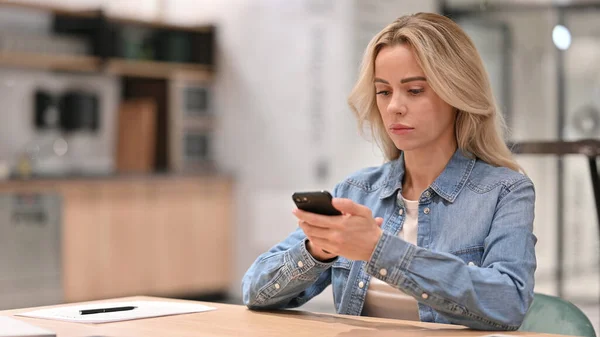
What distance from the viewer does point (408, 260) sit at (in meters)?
1.85

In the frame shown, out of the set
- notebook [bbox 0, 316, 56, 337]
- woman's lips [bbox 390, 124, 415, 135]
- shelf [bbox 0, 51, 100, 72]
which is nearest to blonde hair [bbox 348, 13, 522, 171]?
woman's lips [bbox 390, 124, 415, 135]

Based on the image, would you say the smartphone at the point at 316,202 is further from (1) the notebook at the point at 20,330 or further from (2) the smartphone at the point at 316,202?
(1) the notebook at the point at 20,330

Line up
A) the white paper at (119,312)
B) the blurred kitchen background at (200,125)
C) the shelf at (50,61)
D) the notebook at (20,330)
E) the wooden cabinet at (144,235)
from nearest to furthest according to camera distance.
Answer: the notebook at (20,330)
the white paper at (119,312)
the blurred kitchen background at (200,125)
the wooden cabinet at (144,235)
the shelf at (50,61)

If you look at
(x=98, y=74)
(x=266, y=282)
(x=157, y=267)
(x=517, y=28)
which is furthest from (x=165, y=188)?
(x=266, y=282)

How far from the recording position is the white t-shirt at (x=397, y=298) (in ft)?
7.19

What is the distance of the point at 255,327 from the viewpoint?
1.93 meters

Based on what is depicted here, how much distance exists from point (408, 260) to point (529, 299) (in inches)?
11.2

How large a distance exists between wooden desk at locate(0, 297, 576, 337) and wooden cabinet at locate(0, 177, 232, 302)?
4524 mm

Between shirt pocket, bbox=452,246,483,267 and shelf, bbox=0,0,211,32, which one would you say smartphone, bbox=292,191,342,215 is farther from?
shelf, bbox=0,0,211,32

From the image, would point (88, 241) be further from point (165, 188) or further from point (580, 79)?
point (580, 79)

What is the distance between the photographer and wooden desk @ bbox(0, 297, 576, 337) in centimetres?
182

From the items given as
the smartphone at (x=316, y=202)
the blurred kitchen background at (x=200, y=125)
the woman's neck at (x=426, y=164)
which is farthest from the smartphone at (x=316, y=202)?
the blurred kitchen background at (x=200, y=125)

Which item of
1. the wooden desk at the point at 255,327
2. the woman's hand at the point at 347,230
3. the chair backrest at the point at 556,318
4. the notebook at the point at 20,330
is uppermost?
the woman's hand at the point at 347,230

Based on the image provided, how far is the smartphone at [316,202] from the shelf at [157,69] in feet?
18.8
